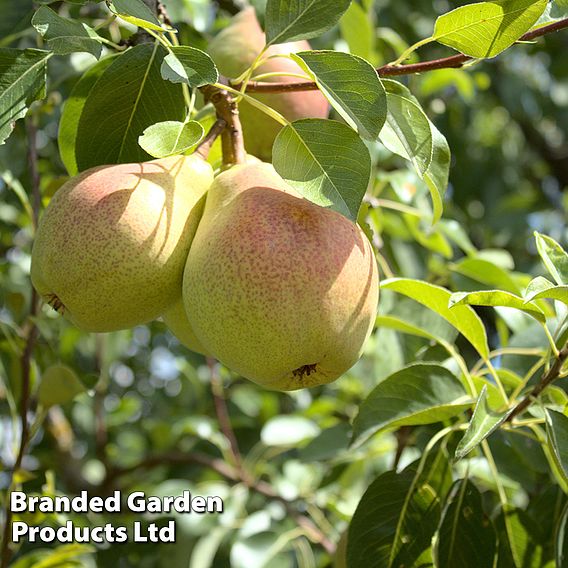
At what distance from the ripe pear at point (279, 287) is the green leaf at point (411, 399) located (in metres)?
0.25

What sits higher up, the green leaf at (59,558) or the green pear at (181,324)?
the green pear at (181,324)

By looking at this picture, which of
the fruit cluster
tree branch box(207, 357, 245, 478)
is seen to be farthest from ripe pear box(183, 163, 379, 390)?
tree branch box(207, 357, 245, 478)

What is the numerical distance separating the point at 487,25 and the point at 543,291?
34 cm

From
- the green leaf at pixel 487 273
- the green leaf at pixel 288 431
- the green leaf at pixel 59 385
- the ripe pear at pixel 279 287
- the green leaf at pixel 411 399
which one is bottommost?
the green leaf at pixel 288 431

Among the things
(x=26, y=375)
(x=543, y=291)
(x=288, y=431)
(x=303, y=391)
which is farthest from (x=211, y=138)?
(x=303, y=391)

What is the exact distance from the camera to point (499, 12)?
100 centimetres

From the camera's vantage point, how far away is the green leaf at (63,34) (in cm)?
97

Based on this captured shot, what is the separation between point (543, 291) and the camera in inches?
39.8

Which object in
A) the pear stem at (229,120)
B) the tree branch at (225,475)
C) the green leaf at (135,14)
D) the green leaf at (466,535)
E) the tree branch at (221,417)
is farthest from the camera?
the tree branch at (221,417)

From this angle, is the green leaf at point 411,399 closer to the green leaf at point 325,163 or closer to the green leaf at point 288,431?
the green leaf at point 325,163

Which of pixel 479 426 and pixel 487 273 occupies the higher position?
pixel 479 426

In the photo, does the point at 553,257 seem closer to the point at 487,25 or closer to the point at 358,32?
the point at 487,25

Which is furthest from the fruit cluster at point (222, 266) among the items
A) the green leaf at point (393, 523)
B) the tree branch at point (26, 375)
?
the tree branch at point (26, 375)

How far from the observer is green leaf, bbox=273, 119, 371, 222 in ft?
3.25
